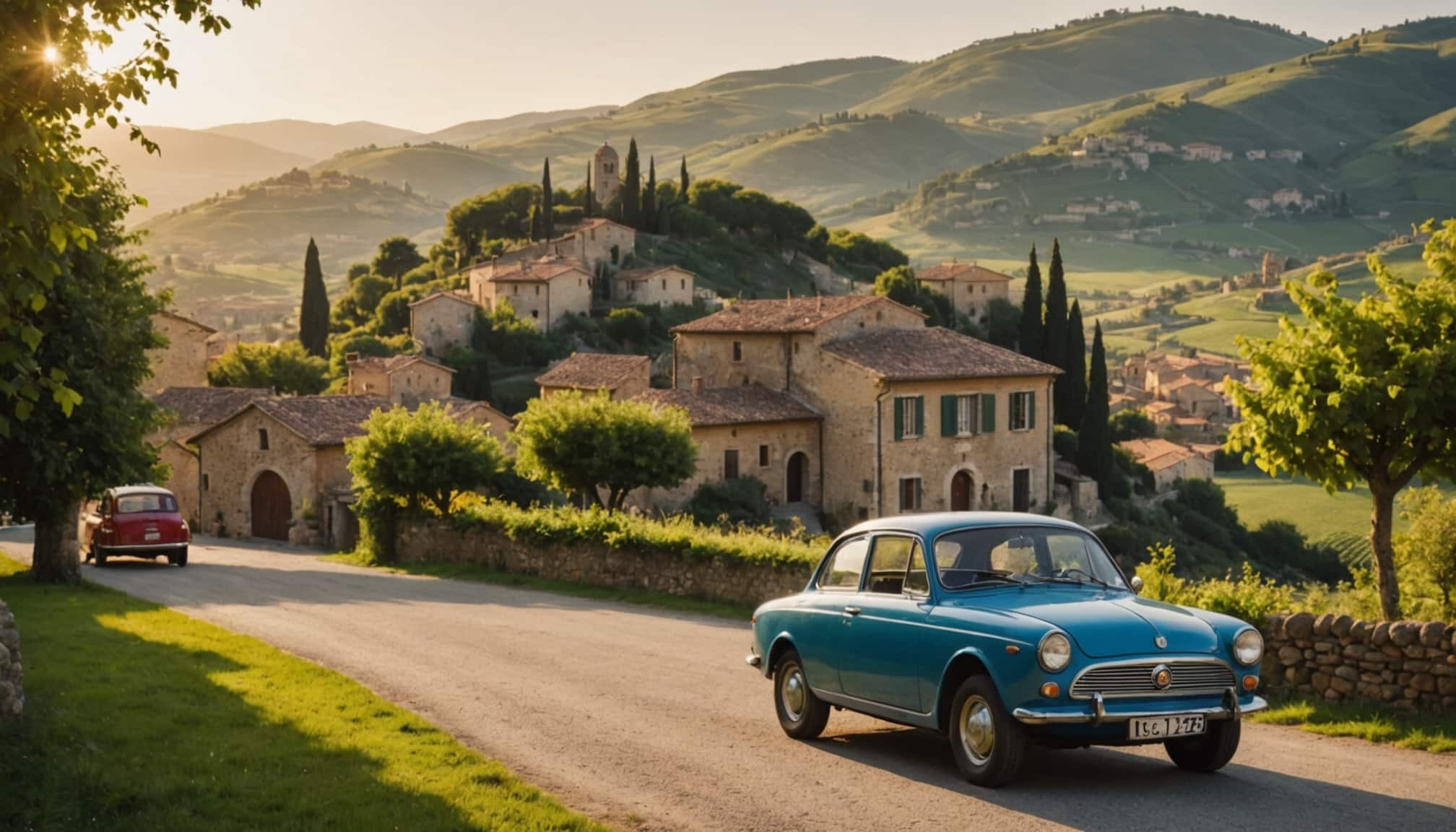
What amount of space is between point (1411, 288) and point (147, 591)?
20.3 metres

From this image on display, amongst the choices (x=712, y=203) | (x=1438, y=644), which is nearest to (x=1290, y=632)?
(x=1438, y=644)

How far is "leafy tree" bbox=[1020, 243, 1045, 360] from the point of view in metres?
85.9

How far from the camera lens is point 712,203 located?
140 meters

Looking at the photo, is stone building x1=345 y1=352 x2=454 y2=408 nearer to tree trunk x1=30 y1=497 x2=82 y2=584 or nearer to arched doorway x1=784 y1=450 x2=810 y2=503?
arched doorway x1=784 y1=450 x2=810 y2=503

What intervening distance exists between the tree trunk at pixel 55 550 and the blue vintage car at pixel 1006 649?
57.5 ft

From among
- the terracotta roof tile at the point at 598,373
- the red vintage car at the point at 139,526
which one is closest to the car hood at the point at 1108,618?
the red vintage car at the point at 139,526

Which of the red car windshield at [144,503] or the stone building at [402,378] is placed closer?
the red car windshield at [144,503]

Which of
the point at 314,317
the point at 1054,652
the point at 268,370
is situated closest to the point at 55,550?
the point at 1054,652

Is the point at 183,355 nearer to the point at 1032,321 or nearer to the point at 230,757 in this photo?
the point at 1032,321

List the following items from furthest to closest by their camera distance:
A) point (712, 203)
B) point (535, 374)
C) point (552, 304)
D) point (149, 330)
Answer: point (712, 203), point (552, 304), point (535, 374), point (149, 330)

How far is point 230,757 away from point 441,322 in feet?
301

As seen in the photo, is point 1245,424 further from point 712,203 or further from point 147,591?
point 712,203

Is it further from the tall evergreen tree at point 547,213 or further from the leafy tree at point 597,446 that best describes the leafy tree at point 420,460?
the tall evergreen tree at point 547,213

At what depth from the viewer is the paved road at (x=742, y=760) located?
8.29m
